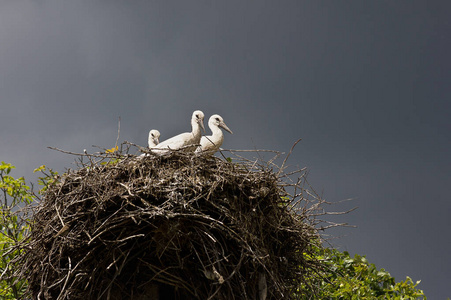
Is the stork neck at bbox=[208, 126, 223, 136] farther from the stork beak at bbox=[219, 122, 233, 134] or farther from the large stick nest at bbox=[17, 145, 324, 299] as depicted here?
the large stick nest at bbox=[17, 145, 324, 299]

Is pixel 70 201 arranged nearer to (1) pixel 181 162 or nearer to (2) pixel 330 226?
(1) pixel 181 162

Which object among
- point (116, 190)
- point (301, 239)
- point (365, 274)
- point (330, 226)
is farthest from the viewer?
point (365, 274)

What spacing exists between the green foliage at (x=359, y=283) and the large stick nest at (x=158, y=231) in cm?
366

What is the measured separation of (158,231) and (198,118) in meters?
2.39

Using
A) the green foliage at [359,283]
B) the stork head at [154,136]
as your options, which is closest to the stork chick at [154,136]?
the stork head at [154,136]

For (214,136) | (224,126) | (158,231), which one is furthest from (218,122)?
(158,231)

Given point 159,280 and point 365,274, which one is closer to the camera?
point 159,280

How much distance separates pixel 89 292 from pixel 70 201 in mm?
1030

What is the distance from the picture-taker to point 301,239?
704 centimetres

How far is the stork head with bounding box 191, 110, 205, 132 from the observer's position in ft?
26.3

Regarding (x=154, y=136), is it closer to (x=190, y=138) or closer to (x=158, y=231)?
(x=190, y=138)

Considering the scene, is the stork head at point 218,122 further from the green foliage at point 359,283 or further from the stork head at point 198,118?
the green foliage at point 359,283

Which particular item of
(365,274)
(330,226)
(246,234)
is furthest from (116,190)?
(365,274)

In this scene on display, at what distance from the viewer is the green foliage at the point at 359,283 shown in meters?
10.1
